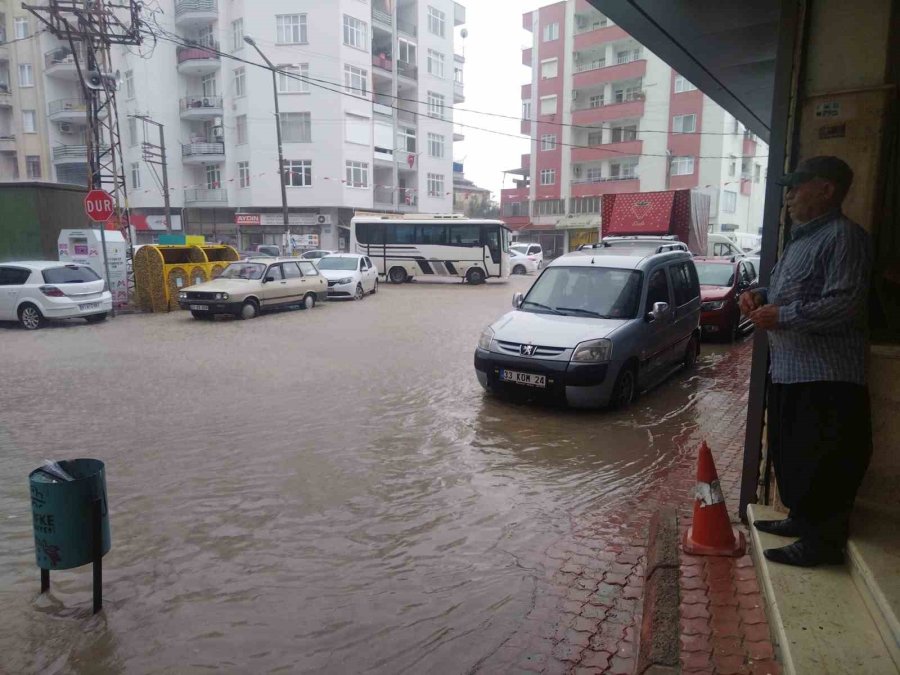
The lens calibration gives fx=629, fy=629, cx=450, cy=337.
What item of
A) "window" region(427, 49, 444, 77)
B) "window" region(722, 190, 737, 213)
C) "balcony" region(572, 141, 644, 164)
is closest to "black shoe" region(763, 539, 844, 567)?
"window" region(722, 190, 737, 213)

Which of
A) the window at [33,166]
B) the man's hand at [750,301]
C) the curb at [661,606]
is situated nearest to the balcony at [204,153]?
the window at [33,166]

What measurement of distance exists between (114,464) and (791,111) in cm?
621

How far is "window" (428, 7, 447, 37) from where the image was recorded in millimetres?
49534

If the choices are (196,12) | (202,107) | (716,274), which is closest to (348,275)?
(716,274)

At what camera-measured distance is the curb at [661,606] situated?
2777mm

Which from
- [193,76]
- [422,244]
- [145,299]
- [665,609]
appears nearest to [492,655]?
[665,609]

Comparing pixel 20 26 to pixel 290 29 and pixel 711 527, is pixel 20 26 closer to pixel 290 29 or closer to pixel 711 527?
pixel 290 29

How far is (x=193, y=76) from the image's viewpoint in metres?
47.8

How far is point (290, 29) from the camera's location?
42.0 metres

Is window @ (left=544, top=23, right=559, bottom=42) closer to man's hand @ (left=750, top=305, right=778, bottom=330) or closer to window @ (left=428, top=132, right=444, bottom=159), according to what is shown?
window @ (left=428, top=132, right=444, bottom=159)

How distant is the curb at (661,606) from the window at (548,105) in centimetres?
5323

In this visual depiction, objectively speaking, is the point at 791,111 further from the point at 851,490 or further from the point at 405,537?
the point at 405,537

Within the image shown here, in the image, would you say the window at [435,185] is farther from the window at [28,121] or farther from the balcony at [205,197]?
the window at [28,121]

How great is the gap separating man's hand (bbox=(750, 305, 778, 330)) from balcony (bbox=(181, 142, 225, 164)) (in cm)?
4815
